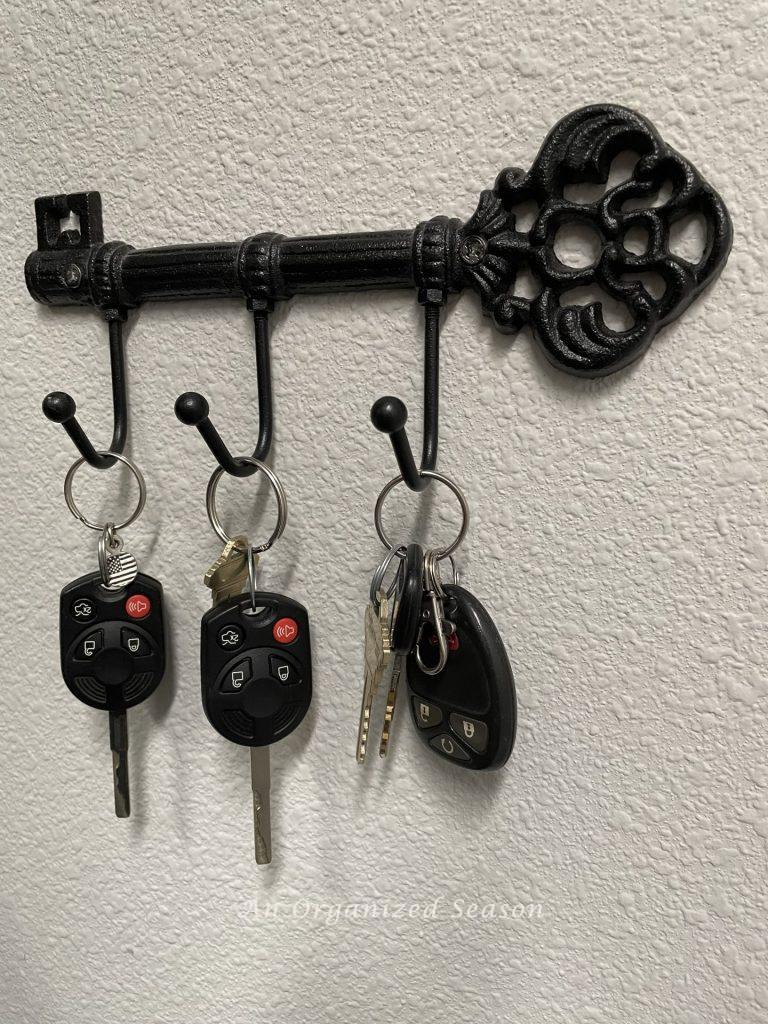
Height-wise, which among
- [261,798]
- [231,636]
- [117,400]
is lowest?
[261,798]

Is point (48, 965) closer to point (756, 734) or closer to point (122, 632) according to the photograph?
point (122, 632)

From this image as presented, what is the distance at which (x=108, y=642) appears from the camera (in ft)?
1.55

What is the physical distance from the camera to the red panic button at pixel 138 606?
1.57ft

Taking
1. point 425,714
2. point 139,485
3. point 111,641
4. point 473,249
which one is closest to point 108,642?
point 111,641

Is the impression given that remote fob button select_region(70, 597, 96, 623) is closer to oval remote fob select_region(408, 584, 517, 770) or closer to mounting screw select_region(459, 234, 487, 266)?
oval remote fob select_region(408, 584, 517, 770)

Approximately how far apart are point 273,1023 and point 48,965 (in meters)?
0.19

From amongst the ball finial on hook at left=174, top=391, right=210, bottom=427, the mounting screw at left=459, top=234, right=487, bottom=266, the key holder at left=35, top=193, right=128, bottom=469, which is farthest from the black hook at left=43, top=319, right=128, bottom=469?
the mounting screw at left=459, top=234, right=487, bottom=266

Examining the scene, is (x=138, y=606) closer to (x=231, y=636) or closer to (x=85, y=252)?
(x=231, y=636)

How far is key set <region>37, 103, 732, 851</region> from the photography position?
15.1 inches

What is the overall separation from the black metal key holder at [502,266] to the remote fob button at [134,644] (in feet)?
0.36

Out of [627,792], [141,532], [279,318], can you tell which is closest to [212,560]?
[141,532]

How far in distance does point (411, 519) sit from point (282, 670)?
0.12m

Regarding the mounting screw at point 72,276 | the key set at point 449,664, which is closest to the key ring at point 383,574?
the key set at point 449,664

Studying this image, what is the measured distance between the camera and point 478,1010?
500mm
